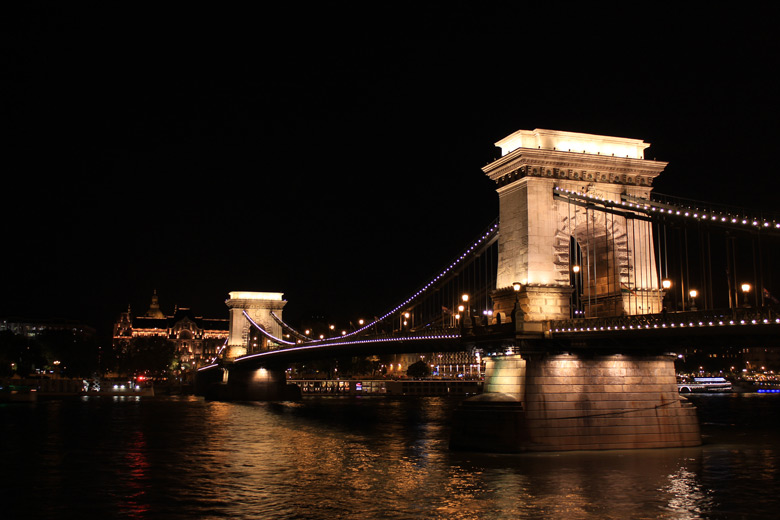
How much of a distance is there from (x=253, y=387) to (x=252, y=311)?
16057 millimetres

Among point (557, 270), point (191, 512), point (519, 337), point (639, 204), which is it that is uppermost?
point (639, 204)

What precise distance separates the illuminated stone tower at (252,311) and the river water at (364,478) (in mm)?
55843

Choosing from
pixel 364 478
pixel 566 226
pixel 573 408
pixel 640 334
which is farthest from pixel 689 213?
pixel 364 478

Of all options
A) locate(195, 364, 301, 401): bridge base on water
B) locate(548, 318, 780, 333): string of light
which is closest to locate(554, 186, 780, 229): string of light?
locate(548, 318, 780, 333): string of light

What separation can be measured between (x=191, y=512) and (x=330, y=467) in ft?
29.0

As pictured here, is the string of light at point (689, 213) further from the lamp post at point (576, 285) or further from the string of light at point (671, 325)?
the lamp post at point (576, 285)

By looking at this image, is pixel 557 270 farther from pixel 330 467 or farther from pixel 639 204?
pixel 330 467

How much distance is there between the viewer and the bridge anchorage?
30.4 m

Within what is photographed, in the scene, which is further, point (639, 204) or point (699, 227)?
point (639, 204)

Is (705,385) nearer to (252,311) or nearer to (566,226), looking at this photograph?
(252,311)

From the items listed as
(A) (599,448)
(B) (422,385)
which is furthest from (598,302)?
(B) (422,385)

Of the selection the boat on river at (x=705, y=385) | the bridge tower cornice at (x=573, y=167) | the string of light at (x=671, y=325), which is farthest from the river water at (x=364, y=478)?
the boat on river at (x=705, y=385)

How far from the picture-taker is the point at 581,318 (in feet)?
115

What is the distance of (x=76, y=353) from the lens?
133 meters
